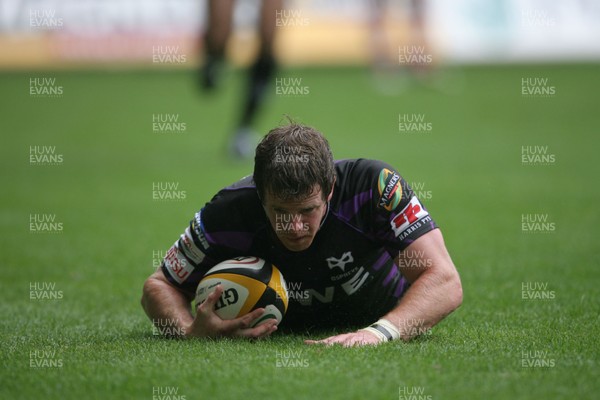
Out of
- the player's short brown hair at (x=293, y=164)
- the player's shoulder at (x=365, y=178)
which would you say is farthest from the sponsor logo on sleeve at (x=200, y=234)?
the player's shoulder at (x=365, y=178)

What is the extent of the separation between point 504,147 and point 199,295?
34.9 feet

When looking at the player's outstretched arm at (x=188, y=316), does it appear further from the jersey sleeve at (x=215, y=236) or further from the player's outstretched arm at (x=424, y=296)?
the player's outstretched arm at (x=424, y=296)

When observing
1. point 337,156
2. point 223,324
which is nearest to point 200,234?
point 223,324

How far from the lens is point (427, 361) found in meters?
4.32

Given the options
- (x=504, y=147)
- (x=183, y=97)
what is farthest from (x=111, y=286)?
(x=183, y=97)

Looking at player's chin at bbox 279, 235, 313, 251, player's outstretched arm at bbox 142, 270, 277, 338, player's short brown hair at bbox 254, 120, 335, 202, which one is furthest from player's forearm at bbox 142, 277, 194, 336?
player's short brown hair at bbox 254, 120, 335, 202

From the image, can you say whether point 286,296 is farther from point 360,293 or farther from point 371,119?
point 371,119

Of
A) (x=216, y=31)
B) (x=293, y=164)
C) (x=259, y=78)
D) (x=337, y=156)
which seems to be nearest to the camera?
(x=293, y=164)

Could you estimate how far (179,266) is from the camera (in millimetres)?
5043

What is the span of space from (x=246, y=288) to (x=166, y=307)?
0.51 m

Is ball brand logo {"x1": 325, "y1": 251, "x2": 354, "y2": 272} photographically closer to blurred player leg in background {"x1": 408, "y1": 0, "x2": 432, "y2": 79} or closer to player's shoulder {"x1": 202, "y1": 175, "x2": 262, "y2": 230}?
player's shoulder {"x1": 202, "y1": 175, "x2": 262, "y2": 230}

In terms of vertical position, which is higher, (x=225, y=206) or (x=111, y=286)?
(x=225, y=206)

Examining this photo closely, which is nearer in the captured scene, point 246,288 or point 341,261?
point 246,288

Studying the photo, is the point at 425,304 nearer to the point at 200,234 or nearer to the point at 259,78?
the point at 200,234
